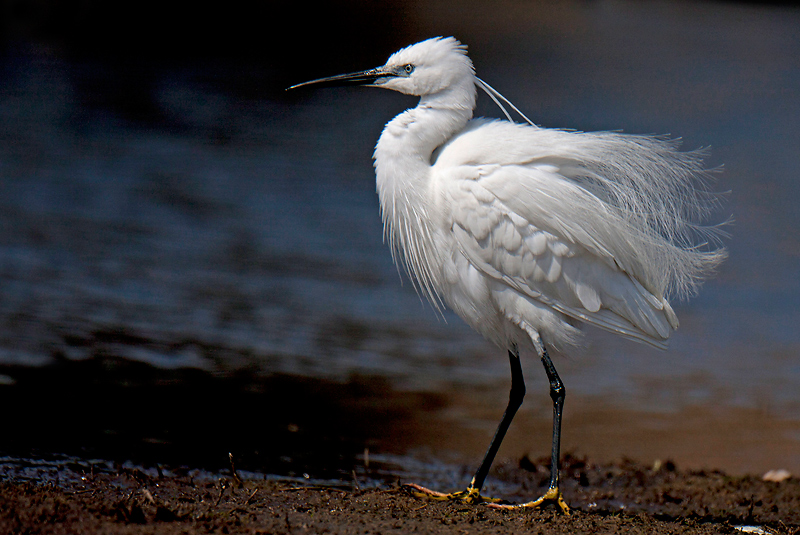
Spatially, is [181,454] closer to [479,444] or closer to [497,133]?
[479,444]

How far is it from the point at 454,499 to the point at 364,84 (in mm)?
1907

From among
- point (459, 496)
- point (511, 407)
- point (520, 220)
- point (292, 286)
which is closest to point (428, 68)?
point (520, 220)

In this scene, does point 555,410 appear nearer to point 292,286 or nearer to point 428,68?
point 428,68

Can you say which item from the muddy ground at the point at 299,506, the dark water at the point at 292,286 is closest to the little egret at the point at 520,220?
the muddy ground at the point at 299,506

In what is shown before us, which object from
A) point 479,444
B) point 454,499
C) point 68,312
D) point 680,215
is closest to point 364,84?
point 680,215

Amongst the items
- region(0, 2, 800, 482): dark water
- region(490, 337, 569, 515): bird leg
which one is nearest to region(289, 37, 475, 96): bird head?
region(490, 337, 569, 515): bird leg

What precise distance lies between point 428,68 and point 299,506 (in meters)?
1.93

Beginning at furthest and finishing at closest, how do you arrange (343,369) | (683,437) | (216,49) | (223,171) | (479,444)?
(216,49), (223,171), (343,369), (683,437), (479,444)

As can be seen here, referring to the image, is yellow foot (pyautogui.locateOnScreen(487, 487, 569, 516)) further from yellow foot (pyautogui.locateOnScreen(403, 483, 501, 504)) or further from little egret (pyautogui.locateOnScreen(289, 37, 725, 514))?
yellow foot (pyautogui.locateOnScreen(403, 483, 501, 504))

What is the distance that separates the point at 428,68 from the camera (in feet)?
11.9

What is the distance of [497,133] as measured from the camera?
3496 mm

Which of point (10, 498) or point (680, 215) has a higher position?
point (680, 215)

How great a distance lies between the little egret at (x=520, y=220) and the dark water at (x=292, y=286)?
0.89m

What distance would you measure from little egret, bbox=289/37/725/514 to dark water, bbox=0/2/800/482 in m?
0.89
